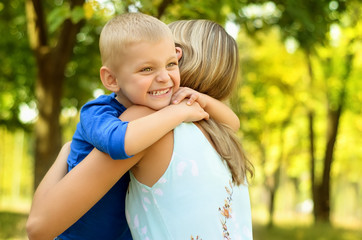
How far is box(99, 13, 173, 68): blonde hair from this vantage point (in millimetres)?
1672

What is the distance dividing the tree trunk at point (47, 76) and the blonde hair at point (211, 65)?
5.87 m

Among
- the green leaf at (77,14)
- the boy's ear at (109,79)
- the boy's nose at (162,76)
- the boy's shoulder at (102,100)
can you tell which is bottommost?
the green leaf at (77,14)

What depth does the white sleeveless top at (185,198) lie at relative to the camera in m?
1.65

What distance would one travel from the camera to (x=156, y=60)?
171 cm

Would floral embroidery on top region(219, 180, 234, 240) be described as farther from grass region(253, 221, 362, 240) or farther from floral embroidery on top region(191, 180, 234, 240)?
grass region(253, 221, 362, 240)

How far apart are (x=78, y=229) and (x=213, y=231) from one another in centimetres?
48

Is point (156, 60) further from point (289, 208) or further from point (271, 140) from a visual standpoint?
point (289, 208)

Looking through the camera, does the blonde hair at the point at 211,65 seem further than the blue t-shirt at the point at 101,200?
Yes

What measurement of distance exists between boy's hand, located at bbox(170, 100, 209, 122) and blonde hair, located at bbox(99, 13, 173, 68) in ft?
0.79

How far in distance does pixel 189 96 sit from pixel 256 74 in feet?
45.4

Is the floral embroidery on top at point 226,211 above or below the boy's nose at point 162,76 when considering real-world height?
below

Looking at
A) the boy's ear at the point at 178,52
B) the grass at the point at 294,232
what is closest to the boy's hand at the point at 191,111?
the boy's ear at the point at 178,52

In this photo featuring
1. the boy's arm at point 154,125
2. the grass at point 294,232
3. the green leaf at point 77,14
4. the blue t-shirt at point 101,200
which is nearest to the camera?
the boy's arm at point 154,125

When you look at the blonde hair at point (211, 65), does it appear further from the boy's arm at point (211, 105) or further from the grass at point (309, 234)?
the grass at point (309, 234)
